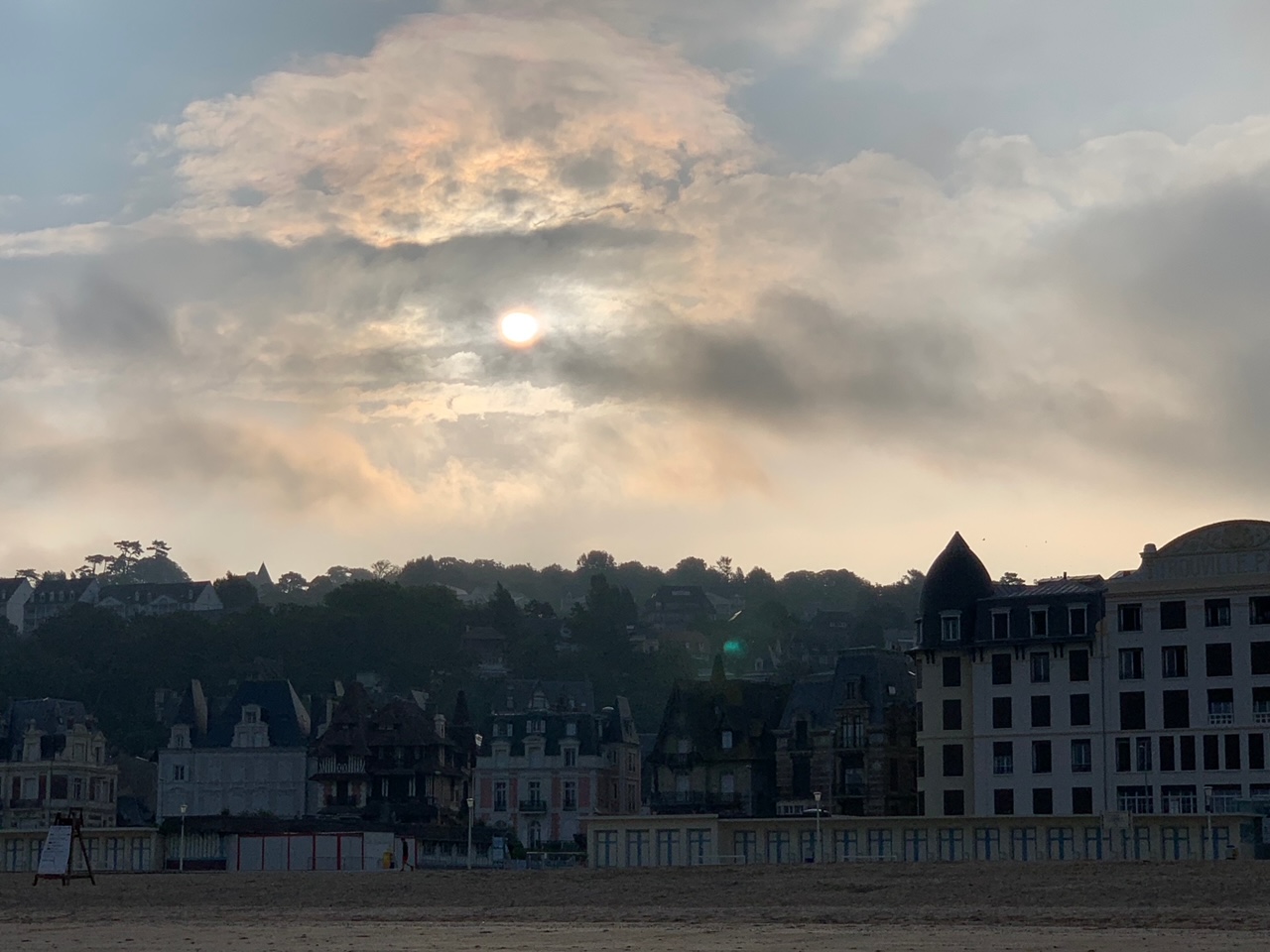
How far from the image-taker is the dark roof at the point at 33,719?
5517 inches

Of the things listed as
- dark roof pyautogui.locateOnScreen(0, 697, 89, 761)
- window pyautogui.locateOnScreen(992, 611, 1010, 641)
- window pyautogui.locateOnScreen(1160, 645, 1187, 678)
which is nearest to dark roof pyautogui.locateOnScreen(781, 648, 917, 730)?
window pyautogui.locateOnScreen(992, 611, 1010, 641)

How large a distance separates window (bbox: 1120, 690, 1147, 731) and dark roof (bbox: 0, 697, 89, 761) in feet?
263

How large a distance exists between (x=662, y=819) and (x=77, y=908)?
26802 millimetres

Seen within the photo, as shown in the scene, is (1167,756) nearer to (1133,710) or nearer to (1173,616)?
(1133,710)

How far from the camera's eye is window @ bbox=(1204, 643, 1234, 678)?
301 ft

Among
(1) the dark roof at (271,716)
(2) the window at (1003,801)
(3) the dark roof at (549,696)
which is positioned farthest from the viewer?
(3) the dark roof at (549,696)

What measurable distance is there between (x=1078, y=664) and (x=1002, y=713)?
454cm

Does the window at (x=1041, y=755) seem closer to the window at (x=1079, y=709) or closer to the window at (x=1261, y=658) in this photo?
the window at (x=1079, y=709)

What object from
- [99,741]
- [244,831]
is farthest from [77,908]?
[99,741]

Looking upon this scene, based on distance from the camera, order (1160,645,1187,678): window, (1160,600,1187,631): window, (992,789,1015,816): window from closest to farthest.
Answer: (1160,600,1187,631): window
(1160,645,1187,678): window
(992,789,1015,816): window

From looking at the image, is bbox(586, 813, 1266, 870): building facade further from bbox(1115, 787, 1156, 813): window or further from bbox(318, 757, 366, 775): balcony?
bbox(318, 757, 366, 775): balcony

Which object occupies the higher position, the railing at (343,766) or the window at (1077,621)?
the window at (1077,621)

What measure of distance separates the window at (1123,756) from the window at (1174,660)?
3887 millimetres

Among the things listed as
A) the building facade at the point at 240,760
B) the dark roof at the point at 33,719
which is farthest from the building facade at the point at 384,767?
the dark roof at the point at 33,719
